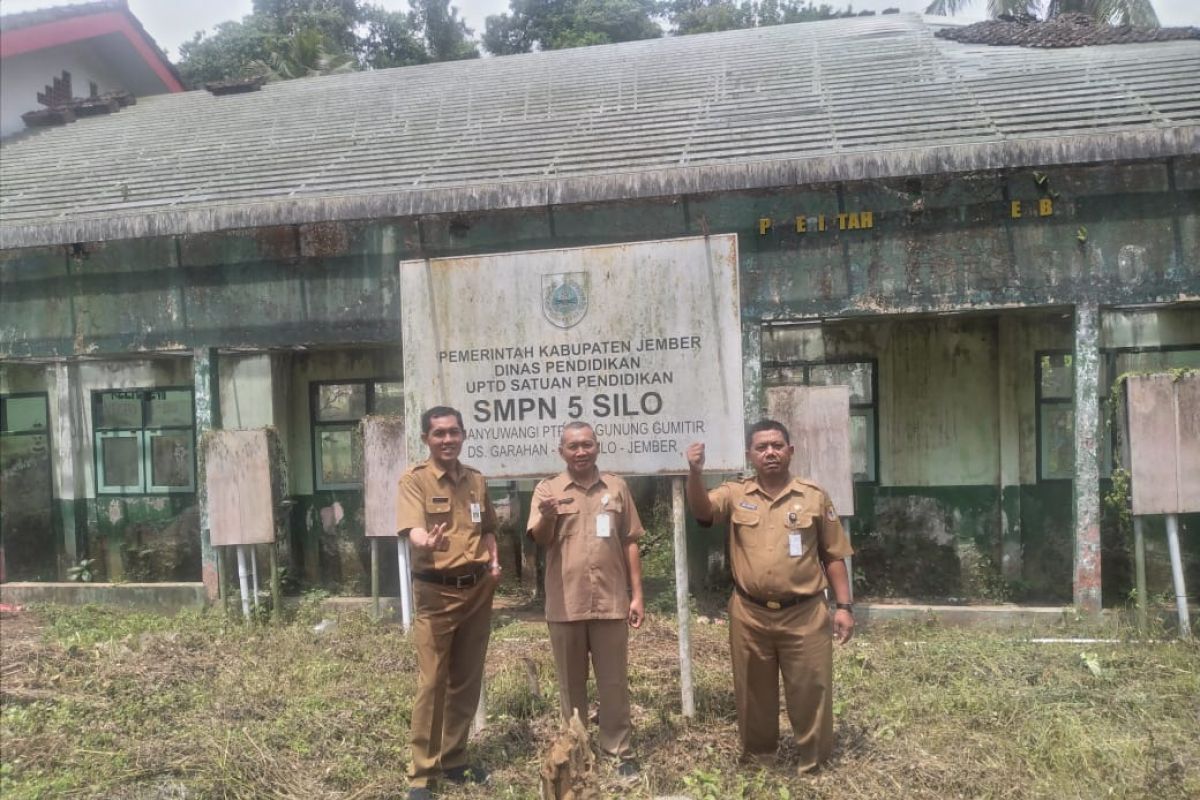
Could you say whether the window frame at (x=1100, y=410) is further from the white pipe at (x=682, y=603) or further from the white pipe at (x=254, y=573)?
the white pipe at (x=254, y=573)

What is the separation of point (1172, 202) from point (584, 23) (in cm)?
2473

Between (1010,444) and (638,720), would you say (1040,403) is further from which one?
(638,720)

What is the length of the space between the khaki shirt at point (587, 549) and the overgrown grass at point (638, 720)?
31.1 inches

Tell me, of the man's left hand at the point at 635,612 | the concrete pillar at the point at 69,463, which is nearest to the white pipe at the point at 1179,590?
the man's left hand at the point at 635,612

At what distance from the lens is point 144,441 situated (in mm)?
9031

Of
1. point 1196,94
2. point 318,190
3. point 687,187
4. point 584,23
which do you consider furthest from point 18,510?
point 584,23

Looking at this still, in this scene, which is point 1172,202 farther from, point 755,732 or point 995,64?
point 755,732

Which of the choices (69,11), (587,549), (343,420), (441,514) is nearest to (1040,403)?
(587,549)

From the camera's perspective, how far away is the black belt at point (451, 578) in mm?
3891

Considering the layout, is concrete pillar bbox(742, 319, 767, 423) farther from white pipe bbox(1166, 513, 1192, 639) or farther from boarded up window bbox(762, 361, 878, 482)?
white pipe bbox(1166, 513, 1192, 639)

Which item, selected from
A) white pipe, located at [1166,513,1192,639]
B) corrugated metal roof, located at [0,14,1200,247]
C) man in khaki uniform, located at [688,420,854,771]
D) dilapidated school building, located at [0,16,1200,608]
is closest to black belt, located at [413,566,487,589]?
man in khaki uniform, located at [688,420,854,771]

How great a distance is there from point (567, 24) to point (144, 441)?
78.5ft

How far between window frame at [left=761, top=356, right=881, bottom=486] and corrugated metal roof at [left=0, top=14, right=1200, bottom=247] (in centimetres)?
220

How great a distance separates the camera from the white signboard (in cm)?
445
